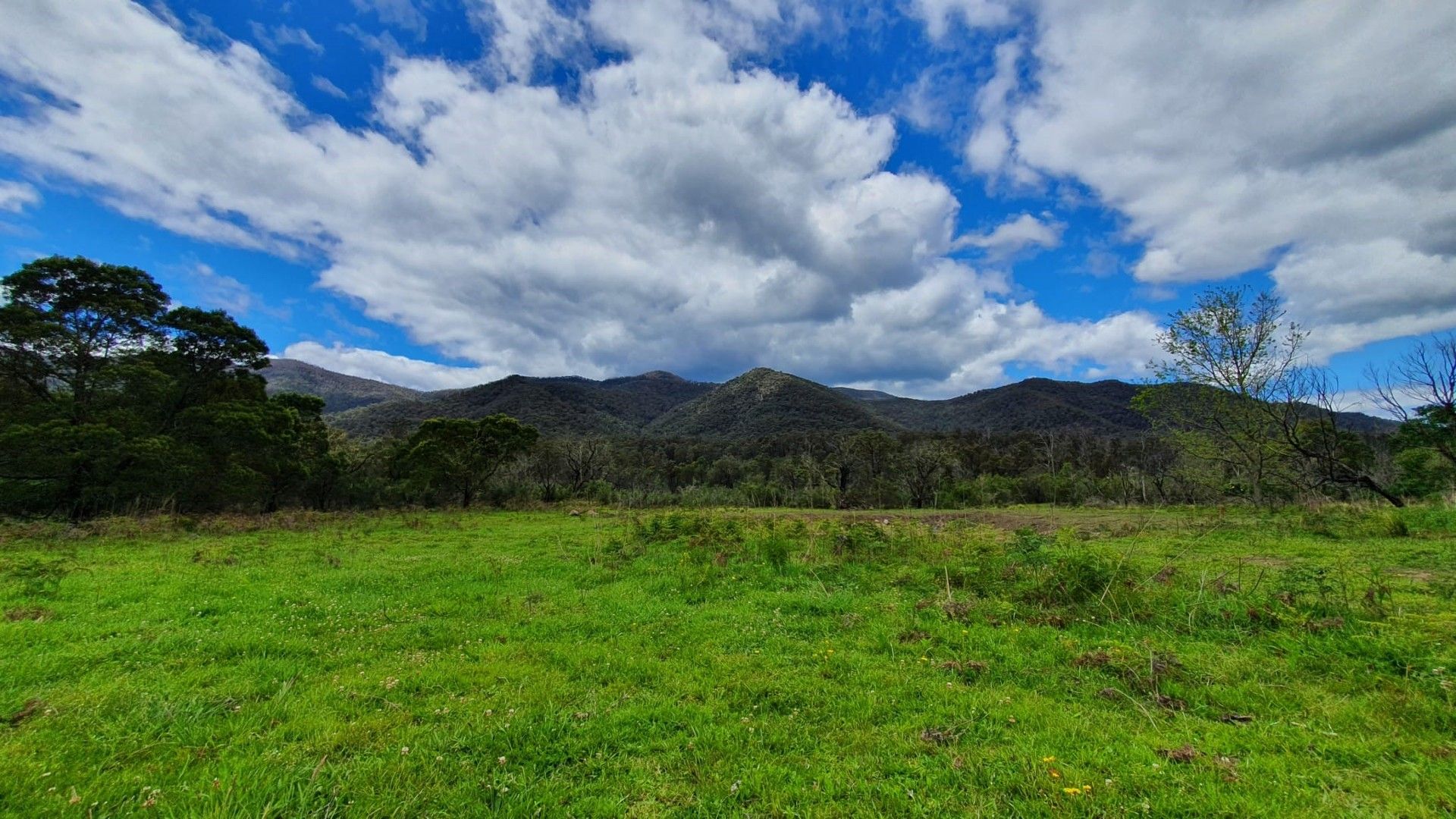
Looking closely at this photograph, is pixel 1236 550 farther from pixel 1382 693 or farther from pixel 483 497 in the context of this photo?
pixel 483 497

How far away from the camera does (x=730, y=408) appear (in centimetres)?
12556

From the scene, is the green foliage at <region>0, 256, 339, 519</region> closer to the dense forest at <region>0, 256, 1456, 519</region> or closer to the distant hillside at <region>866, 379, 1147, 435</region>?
the dense forest at <region>0, 256, 1456, 519</region>

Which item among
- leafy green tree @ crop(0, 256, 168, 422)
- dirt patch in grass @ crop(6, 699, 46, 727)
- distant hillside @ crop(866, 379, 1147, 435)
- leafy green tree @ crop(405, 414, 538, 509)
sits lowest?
dirt patch in grass @ crop(6, 699, 46, 727)

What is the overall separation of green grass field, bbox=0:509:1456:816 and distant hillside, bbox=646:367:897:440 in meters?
89.6

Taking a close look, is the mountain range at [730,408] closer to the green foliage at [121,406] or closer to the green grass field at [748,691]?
the green foliage at [121,406]

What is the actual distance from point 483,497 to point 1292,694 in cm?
4385

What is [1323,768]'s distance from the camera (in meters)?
3.91

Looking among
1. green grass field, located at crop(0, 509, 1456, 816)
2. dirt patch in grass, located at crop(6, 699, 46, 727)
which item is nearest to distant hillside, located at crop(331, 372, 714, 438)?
green grass field, located at crop(0, 509, 1456, 816)

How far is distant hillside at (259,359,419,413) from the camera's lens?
461 feet

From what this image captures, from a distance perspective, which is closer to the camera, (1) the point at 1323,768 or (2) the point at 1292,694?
(1) the point at 1323,768

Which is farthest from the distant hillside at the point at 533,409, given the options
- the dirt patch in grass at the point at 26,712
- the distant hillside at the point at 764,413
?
the dirt patch in grass at the point at 26,712

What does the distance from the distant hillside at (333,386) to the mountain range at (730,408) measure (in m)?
0.54

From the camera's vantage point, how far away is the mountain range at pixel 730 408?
333ft

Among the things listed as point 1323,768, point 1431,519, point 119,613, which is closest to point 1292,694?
point 1323,768
